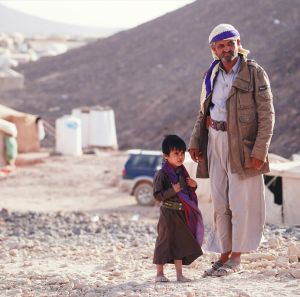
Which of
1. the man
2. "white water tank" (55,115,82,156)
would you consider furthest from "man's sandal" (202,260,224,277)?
"white water tank" (55,115,82,156)

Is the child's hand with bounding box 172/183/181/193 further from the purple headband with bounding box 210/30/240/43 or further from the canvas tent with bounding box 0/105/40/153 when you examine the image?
the canvas tent with bounding box 0/105/40/153

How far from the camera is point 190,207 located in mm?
5426

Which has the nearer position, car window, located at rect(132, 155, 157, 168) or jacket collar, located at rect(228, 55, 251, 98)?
jacket collar, located at rect(228, 55, 251, 98)

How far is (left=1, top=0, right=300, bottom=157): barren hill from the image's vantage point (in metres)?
30.3

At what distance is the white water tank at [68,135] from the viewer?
24.2 m

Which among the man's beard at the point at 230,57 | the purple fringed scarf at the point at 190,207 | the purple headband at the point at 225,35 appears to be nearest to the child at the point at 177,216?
the purple fringed scarf at the point at 190,207

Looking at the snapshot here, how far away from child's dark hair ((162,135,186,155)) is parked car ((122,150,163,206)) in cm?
1115

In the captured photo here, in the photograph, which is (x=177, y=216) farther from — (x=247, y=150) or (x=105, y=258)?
(x=105, y=258)

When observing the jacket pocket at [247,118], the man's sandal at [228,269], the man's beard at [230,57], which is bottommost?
the man's sandal at [228,269]

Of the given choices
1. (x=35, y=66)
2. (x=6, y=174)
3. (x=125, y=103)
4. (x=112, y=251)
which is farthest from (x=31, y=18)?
(x=112, y=251)

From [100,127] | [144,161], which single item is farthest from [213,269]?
[100,127]

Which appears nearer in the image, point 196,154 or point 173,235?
point 173,235

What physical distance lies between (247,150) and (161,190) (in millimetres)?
595

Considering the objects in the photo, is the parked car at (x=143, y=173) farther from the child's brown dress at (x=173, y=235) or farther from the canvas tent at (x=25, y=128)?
the child's brown dress at (x=173, y=235)
